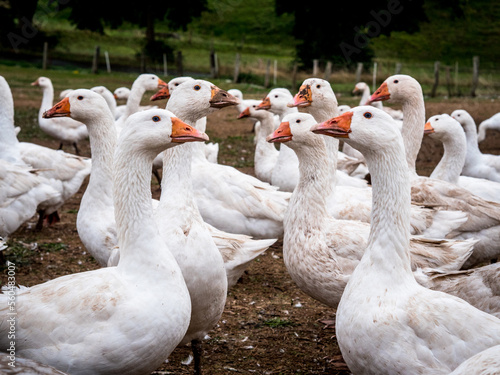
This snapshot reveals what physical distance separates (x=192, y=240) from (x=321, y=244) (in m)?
1.25

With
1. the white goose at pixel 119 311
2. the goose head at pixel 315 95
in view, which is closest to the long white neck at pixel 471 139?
the goose head at pixel 315 95

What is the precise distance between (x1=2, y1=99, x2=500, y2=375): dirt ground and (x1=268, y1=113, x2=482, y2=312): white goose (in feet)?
1.83

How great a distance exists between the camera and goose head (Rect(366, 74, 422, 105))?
719 cm

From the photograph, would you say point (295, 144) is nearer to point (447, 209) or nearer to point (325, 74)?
point (447, 209)

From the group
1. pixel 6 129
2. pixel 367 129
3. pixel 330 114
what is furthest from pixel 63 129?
pixel 367 129

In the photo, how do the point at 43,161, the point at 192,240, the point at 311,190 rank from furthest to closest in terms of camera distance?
the point at 43,161 < the point at 311,190 < the point at 192,240

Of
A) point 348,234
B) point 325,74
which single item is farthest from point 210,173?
point 325,74

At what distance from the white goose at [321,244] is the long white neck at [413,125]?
7.33 ft

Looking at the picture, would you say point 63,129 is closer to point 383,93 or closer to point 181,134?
point 383,93

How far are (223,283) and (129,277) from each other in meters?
0.96

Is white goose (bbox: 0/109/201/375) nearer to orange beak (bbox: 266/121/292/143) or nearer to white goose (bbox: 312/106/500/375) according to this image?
white goose (bbox: 312/106/500/375)

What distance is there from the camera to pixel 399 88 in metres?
7.21

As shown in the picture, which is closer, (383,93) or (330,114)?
(330,114)

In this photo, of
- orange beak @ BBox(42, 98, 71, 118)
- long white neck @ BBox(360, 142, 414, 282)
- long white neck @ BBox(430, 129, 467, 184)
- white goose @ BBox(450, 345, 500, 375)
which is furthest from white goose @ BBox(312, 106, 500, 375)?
long white neck @ BBox(430, 129, 467, 184)
